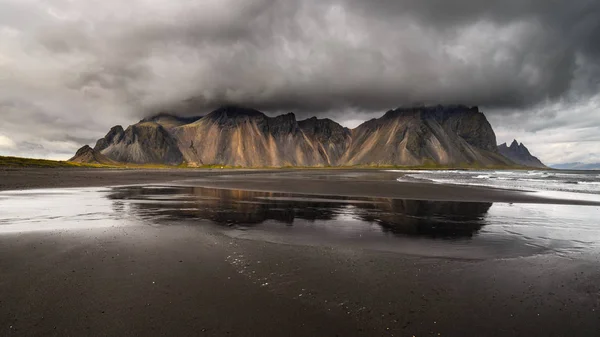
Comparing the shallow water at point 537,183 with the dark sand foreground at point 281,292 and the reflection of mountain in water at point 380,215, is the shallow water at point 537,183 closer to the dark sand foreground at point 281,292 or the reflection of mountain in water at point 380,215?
the reflection of mountain in water at point 380,215

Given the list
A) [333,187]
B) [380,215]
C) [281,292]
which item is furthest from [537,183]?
[281,292]

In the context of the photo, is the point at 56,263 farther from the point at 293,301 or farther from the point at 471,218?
the point at 471,218

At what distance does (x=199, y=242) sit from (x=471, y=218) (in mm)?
16452

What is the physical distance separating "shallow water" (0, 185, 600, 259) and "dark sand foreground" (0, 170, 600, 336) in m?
1.54

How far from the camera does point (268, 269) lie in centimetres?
927

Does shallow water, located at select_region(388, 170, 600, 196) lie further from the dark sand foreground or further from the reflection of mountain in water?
the dark sand foreground

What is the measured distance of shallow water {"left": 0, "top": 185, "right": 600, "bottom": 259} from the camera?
500 inches

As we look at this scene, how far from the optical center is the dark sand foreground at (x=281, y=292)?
6.04m

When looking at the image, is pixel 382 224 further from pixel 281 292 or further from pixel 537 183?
pixel 537 183

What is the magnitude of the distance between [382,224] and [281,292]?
10864 mm

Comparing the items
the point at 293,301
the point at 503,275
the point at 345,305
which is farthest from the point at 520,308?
the point at 293,301

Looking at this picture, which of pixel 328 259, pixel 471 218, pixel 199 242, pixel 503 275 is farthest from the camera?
pixel 471 218

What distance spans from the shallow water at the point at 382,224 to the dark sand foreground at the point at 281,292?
1.54m

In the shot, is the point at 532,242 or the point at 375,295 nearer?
the point at 375,295
